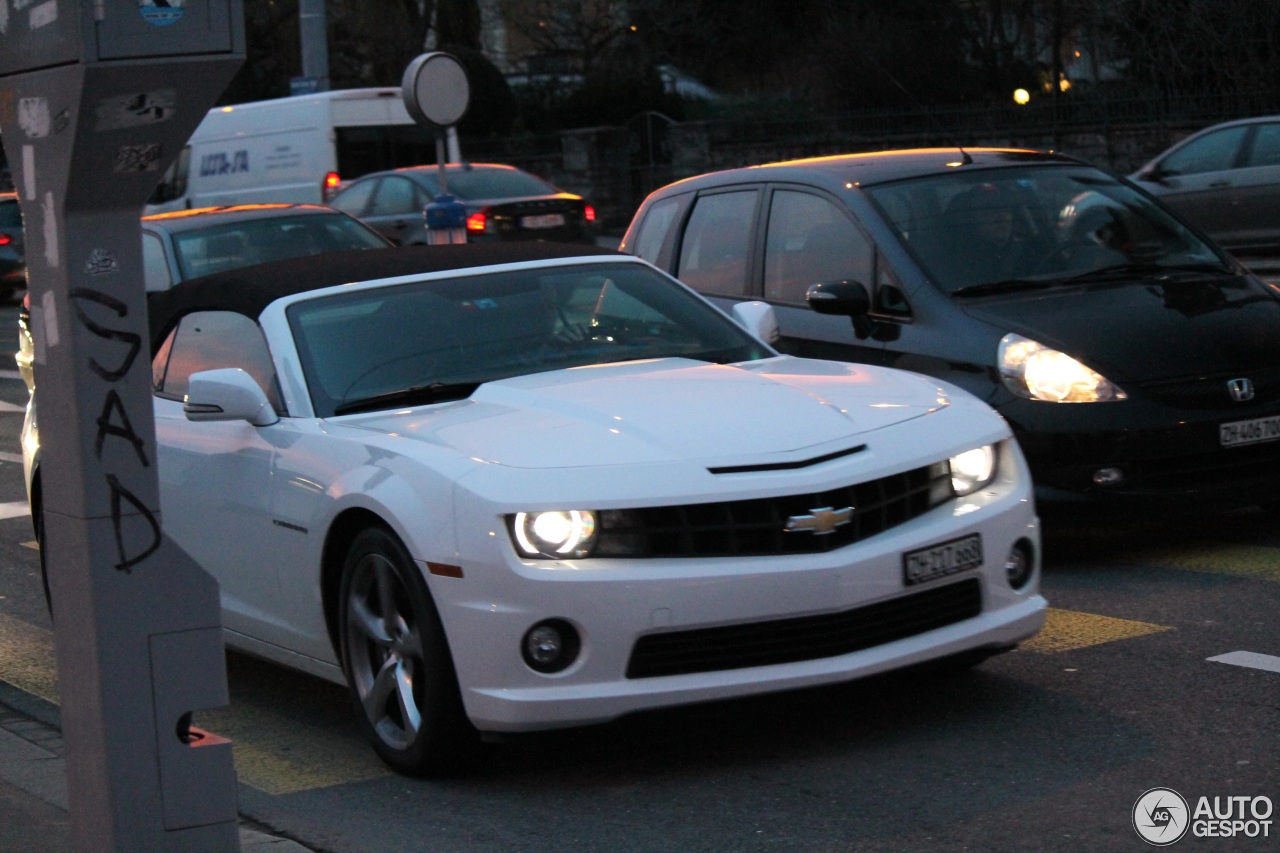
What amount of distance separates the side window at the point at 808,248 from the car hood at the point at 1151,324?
0.74 metres

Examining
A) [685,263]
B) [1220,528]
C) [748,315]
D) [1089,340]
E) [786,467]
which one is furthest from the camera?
[685,263]

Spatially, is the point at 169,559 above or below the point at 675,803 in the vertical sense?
above

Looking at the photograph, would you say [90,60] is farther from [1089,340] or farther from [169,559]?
[1089,340]

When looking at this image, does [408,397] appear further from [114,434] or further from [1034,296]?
[1034,296]

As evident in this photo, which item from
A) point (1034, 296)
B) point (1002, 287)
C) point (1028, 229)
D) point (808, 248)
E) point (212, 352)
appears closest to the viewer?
point (212, 352)

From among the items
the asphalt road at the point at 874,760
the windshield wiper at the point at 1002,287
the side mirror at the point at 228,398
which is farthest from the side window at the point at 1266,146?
the side mirror at the point at 228,398

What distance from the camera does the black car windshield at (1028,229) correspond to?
8.33 metres

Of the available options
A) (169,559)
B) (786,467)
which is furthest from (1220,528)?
(169,559)

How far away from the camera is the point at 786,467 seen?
16.5 ft

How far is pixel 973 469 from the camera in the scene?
18.0ft

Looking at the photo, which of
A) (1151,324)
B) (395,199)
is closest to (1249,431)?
(1151,324)

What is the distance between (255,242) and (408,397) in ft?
24.2

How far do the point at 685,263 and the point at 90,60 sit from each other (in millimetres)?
6118

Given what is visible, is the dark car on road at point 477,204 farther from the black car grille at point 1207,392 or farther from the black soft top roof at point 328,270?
the black car grille at point 1207,392
